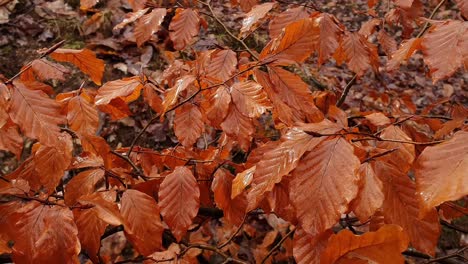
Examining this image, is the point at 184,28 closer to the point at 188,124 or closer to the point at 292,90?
the point at 188,124

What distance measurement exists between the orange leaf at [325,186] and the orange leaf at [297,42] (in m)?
0.28

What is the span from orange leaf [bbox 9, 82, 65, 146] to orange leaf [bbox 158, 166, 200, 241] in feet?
1.08

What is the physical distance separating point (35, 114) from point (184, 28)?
738 mm

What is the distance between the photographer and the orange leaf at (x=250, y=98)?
91 centimetres

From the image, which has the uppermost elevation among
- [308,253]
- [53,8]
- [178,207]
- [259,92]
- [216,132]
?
[259,92]

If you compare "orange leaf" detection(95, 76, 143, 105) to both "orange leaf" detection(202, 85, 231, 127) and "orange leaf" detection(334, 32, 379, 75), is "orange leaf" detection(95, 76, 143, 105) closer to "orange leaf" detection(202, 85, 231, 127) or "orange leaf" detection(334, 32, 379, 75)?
"orange leaf" detection(202, 85, 231, 127)

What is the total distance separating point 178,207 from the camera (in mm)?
993

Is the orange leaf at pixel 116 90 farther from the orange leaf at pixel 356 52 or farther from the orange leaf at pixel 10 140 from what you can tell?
the orange leaf at pixel 356 52

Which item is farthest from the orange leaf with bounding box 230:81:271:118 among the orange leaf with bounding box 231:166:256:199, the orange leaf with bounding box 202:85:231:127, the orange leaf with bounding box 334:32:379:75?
the orange leaf with bounding box 334:32:379:75

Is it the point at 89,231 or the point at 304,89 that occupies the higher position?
the point at 304,89

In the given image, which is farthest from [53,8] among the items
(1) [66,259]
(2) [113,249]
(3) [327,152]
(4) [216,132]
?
(3) [327,152]

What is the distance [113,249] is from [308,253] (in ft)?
5.21

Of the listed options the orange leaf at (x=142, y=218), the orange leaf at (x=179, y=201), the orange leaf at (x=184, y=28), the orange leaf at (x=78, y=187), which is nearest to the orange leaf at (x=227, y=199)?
the orange leaf at (x=179, y=201)

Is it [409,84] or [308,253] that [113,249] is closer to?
[308,253]
